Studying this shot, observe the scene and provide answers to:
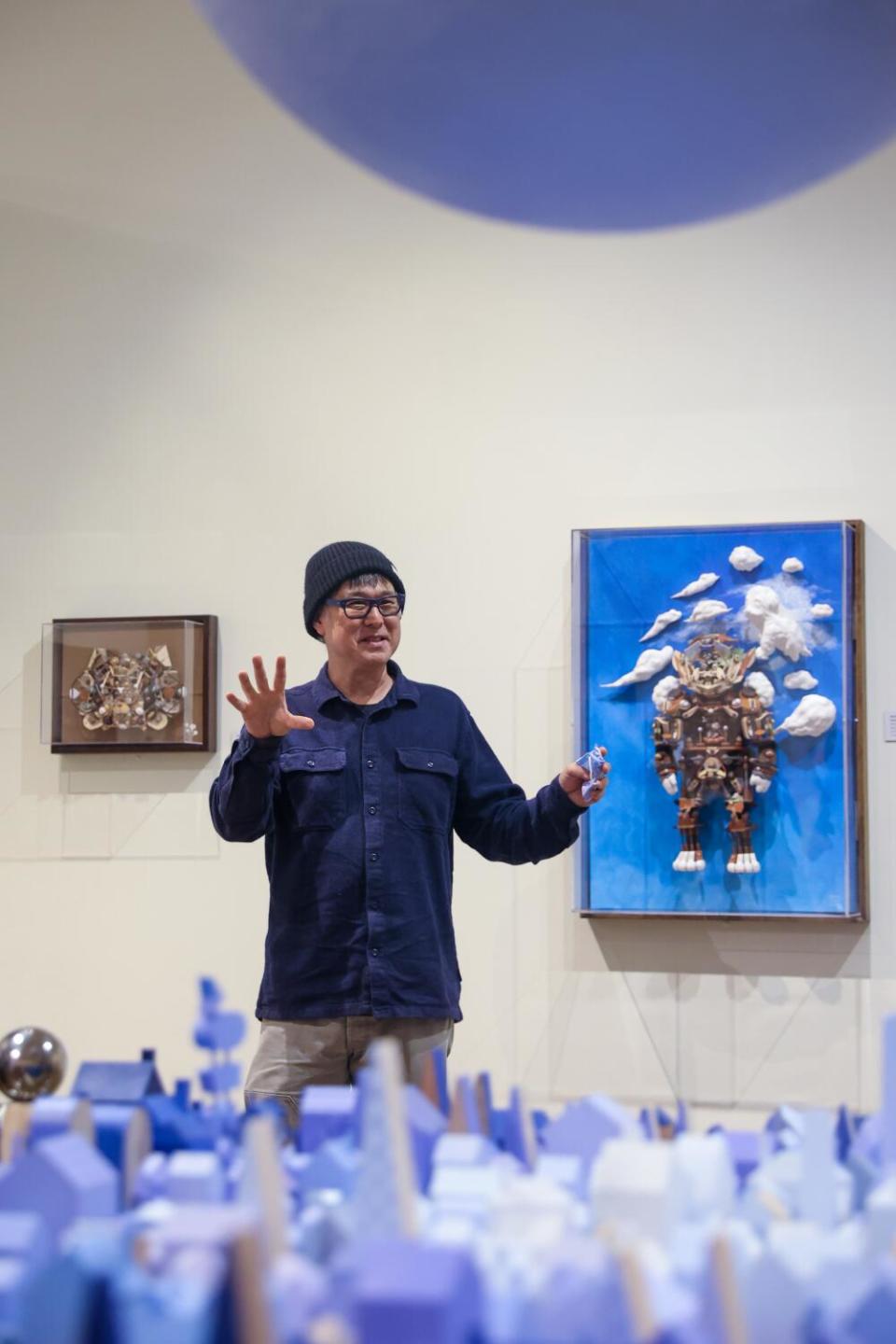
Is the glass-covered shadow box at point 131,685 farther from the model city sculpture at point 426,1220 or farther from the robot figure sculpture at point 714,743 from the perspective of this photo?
the model city sculpture at point 426,1220

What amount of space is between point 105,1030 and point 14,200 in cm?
206

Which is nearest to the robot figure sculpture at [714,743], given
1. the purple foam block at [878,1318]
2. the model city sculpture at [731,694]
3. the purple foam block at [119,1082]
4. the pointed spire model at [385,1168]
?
the model city sculpture at [731,694]

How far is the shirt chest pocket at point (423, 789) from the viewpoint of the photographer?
243 cm

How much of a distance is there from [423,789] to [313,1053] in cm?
42

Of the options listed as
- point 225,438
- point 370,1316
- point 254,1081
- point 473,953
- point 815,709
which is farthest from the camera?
point 225,438

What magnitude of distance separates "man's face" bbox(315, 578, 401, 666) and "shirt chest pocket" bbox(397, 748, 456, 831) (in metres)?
0.15

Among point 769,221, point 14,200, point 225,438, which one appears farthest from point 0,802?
point 769,221

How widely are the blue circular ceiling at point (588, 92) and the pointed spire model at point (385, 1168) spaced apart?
0.75 metres

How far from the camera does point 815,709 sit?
333 cm

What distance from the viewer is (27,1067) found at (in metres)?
1.39

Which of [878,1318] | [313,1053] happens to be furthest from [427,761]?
[878,1318]

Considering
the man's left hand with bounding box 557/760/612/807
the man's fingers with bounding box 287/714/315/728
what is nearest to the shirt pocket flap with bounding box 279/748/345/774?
the man's fingers with bounding box 287/714/315/728

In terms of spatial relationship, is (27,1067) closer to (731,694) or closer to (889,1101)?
(889,1101)

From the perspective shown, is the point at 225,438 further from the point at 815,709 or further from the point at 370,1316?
the point at 370,1316
